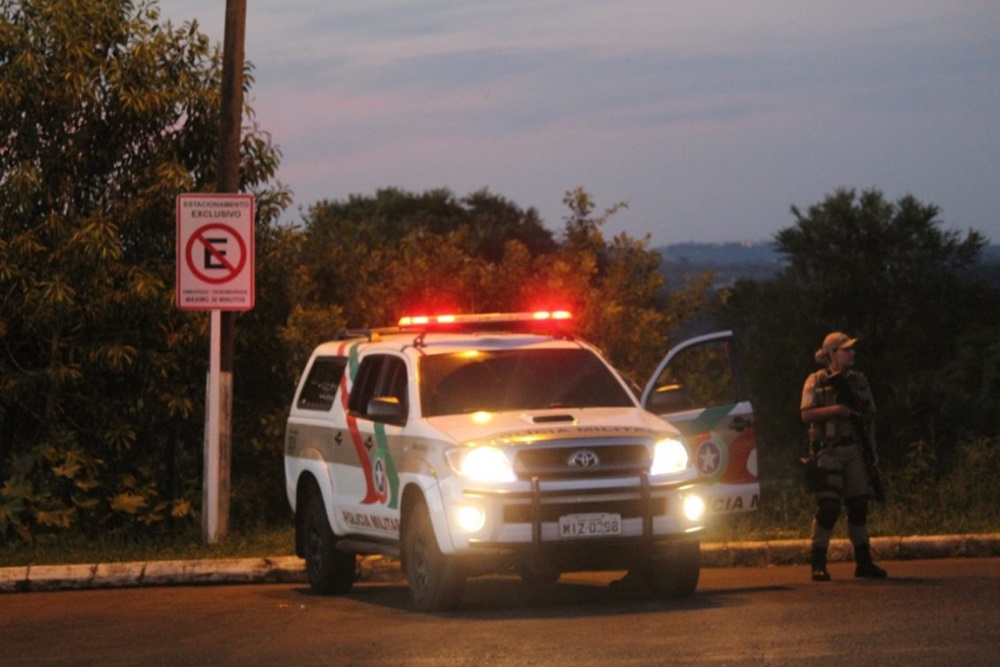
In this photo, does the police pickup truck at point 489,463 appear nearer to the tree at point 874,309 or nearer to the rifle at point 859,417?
the rifle at point 859,417

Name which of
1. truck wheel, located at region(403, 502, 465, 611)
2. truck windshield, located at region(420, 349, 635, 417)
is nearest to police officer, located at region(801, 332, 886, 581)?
truck windshield, located at region(420, 349, 635, 417)

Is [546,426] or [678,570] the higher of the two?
[546,426]

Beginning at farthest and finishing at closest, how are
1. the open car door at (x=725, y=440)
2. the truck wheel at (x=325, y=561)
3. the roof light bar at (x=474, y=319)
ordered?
the open car door at (x=725, y=440), the truck wheel at (x=325, y=561), the roof light bar at (x=474, y=319)

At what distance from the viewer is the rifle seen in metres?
13.9

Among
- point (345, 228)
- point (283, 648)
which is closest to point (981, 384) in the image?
point (345, 228)

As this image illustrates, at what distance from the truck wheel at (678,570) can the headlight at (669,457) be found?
0.48 metres

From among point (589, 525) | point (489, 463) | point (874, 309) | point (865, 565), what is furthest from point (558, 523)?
point (874, 309)

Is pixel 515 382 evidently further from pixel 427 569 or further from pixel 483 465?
pixel 427 569

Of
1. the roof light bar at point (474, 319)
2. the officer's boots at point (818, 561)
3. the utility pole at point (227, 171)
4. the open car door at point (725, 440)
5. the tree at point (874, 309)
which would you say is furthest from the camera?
the tree at point (874, 309)

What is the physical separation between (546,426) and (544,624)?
1.53m

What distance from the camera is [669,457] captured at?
12406mm

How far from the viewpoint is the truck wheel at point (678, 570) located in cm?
1232

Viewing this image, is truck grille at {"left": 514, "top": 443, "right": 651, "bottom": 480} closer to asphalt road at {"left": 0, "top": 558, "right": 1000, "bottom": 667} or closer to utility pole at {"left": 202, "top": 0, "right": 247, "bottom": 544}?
asphalt road at {"left": 0, "top": 558, "right": 1000, "bottom": 667}

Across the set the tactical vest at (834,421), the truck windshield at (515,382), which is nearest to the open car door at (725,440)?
the tactical vest at (834,421)
